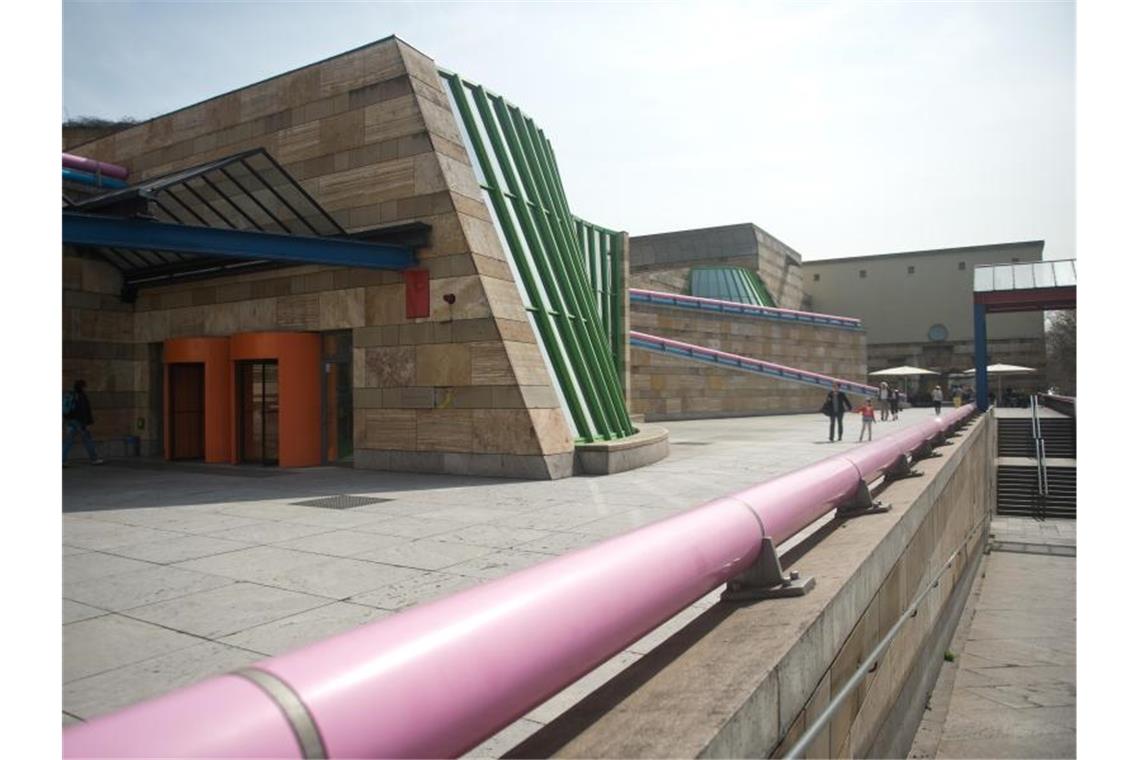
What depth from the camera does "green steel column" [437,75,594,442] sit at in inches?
557

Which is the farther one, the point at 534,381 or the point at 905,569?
the point at 534,381

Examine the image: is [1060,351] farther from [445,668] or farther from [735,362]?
[445,668]

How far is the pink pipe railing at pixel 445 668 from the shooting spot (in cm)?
158

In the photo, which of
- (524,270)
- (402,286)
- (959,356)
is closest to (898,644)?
(524,270)

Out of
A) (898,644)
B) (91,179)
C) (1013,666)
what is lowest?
(1013,666)

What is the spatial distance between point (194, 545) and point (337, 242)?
257 inches

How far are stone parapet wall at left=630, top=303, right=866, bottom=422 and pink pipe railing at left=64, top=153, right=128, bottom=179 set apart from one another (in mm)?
19018

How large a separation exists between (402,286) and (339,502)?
4.85 m

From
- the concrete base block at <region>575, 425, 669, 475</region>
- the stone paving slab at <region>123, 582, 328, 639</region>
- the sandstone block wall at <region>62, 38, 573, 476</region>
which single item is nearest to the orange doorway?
the sandstone block wall at <region>62, 38, 573, 476</region>

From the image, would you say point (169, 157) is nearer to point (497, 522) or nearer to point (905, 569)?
point (497, 522)

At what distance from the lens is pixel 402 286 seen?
1386 cm

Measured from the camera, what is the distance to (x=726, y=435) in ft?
74.6

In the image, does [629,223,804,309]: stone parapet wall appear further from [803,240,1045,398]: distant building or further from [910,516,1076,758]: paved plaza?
[910,516,1076,758]: paved plaza
